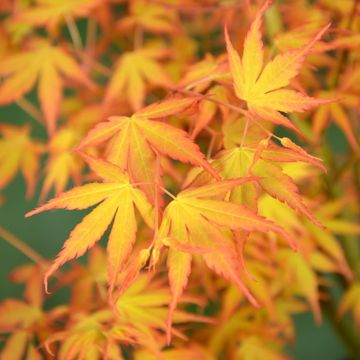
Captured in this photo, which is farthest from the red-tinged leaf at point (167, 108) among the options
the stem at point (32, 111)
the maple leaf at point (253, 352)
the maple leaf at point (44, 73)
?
the stem at point (32, 111)

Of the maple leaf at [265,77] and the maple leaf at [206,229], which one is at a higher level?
the maple leaf at [265,77]

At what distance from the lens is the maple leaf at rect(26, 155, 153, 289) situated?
0.54m

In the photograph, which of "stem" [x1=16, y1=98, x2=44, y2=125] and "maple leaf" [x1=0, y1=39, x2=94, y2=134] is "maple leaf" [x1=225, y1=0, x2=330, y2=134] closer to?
"maple leaf" [x1=0, y1=39, x2=94, y2=134]

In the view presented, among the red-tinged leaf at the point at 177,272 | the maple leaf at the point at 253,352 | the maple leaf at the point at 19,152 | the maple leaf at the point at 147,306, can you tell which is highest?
the red-tinged leaf at the point at 177,272

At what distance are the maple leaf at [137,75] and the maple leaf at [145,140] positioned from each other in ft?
1.14

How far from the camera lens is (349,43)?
764mm

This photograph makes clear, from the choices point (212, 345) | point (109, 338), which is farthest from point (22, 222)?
point (109, 338)

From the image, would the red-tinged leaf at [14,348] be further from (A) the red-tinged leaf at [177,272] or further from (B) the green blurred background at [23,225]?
(B) the green blurred background at [23,225]

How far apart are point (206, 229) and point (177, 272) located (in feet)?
0.16

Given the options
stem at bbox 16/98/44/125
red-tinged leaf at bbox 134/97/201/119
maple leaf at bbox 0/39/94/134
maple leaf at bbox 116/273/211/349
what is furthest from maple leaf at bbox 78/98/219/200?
stem at bbox 16/98/44/125

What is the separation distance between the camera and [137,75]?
98 centimetres

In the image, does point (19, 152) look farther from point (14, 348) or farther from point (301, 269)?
point (301, 269)

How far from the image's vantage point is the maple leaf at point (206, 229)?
1.67 feet

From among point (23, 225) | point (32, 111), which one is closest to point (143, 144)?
point (32, 111)
